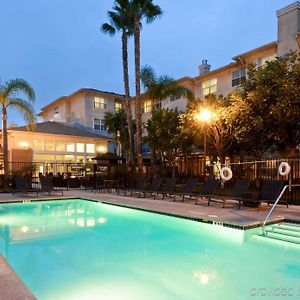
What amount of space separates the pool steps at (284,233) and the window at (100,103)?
2968cm

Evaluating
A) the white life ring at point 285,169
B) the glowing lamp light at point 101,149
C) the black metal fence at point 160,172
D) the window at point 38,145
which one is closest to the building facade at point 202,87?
the window at point 38,145

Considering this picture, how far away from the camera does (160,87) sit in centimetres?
2489

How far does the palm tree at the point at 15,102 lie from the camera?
18.0 metres

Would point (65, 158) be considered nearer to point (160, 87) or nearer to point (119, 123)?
point (119, 123)

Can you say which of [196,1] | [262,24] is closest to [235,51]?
[262,24]

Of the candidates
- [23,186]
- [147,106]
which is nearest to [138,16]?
[23,186]

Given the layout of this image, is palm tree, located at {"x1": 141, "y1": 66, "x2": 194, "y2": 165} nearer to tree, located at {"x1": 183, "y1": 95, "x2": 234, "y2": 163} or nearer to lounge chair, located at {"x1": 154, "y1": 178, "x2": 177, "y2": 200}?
tree, located at {"x1": 183, "y1": 95, "x2": 234, "y2": 163}

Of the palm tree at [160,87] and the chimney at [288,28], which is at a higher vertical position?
the chimney at [288,28]

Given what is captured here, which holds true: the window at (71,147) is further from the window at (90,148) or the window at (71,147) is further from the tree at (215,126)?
the tree at (215,126)

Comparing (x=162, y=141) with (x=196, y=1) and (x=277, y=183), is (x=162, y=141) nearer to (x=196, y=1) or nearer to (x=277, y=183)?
(x=277, y=183)

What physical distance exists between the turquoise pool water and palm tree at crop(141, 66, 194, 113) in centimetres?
1557

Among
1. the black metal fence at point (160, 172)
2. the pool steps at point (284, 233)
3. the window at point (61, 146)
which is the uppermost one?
the window at point (61, 146)

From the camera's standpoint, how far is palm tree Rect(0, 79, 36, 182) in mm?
17969

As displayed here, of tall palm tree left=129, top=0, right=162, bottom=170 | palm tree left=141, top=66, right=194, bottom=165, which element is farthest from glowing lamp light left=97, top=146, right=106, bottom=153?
tall palm tree left=129, top=0, right=162, bottom=170
